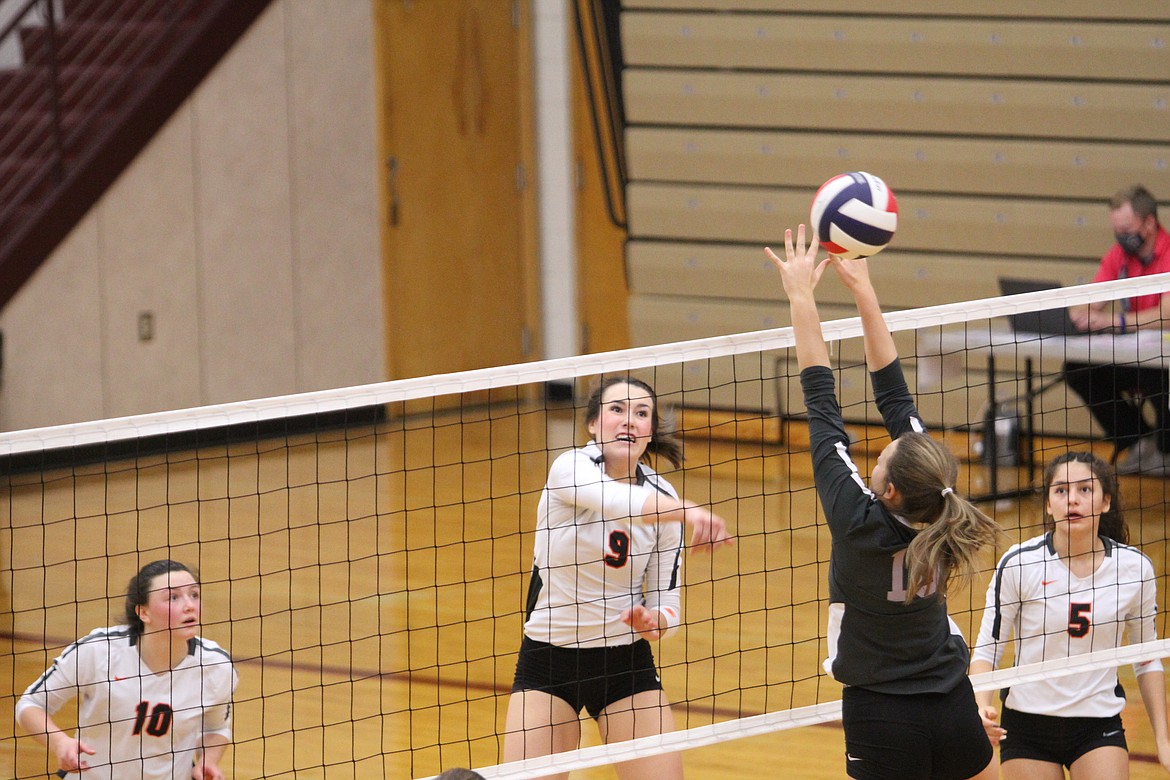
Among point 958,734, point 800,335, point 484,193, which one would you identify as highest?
point 484,193

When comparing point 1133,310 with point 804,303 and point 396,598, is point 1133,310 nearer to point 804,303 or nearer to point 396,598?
point 396,598

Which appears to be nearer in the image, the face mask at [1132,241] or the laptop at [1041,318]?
the laptop at [1041,318]

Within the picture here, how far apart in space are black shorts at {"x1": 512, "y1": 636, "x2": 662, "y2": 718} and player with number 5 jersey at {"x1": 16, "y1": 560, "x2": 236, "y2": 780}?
841mm

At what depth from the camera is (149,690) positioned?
4.65m

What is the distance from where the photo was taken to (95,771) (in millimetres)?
4590

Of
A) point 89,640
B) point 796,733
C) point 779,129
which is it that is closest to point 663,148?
point 779,129

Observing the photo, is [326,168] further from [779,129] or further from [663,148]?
[779,129]

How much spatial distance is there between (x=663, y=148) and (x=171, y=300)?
12.6 ft

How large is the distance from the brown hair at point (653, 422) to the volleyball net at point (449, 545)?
61mm

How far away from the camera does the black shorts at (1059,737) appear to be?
15.6 ft

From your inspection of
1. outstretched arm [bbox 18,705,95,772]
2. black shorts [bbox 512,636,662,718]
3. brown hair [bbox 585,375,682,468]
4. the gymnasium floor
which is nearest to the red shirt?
the gymnasium floor

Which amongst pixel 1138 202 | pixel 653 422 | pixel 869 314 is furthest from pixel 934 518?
pixel 1138 202

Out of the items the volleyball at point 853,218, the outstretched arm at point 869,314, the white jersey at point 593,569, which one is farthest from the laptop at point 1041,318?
the outstretched arm at point 869,314

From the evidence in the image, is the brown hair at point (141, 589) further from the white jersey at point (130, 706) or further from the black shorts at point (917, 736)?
the black shorts at point (917, 736)
